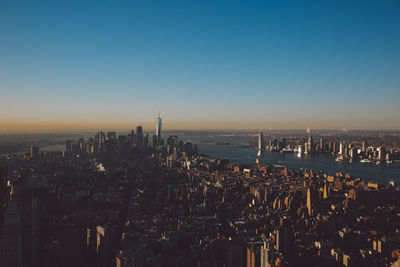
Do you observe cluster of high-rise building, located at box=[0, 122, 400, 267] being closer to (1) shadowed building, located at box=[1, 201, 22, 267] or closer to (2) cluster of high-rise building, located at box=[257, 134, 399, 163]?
(1) shadowed building, located at box=[1, 201, 22, 267]

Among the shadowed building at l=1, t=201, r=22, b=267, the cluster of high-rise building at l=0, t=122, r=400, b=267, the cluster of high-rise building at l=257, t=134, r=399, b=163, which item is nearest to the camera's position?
the shadowed building at l=1, t=201, r=22, b=267

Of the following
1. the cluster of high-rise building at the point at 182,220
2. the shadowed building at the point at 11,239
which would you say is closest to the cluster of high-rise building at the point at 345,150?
the cluster of high-rise building at the point at 182,220

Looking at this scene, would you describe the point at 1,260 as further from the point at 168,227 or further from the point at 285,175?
the point at 285,175

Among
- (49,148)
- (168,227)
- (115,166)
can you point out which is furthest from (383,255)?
(49,148)

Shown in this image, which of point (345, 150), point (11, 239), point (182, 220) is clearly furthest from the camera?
point (345, 150)

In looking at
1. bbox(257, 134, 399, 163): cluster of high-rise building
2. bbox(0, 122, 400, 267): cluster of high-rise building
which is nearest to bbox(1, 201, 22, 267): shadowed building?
bbox(0, 122, 400, 267): cluster of high-rise building

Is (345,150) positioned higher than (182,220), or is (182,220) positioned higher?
(345,150)

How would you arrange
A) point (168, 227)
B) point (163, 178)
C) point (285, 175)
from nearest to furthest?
point (168, 227) → point (163, 178) → point (285, 175)

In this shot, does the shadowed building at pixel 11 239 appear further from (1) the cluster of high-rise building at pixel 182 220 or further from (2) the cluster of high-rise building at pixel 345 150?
(2) the cluster of high-rise building at pixel 345 150

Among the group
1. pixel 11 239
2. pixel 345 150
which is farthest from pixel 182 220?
pixel 345 150

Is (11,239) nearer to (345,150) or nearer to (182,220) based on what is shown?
(182,220)

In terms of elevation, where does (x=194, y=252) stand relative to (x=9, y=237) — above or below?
below
